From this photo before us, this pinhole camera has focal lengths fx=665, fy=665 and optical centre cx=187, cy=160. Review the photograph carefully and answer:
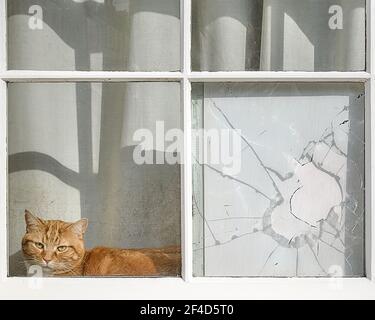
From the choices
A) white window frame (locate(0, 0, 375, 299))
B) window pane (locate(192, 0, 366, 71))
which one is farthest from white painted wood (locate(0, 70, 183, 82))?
window pane (locate(192, 0, 366, 71))

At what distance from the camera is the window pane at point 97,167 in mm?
2066

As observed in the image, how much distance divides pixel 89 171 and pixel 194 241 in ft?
1.29

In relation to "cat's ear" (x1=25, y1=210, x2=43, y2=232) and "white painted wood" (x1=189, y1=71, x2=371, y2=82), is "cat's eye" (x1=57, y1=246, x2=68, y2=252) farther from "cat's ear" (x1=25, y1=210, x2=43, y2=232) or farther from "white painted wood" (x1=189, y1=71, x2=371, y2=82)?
"white painted wood" (x1=189, y1=71, x2=371, y2=82)

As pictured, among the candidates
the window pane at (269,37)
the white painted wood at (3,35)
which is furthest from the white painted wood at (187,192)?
the white painted wood at (3,35)

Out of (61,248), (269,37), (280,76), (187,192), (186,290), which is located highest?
(269,37)

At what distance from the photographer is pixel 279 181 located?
2.07m

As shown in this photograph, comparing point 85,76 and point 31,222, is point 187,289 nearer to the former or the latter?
point 31,222

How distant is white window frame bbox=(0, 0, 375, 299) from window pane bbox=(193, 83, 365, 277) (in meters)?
0.04

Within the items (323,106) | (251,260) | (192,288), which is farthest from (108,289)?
(323,106)

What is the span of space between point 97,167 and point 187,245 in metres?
0.37

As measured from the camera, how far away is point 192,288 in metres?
2.02

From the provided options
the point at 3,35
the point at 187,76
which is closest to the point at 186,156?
the point at 187,76

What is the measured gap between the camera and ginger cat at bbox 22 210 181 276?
206cm
